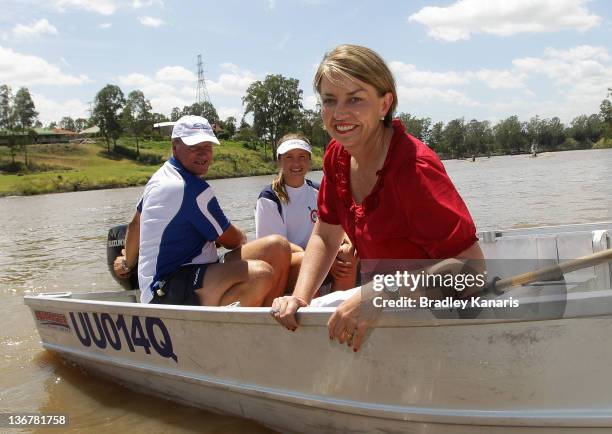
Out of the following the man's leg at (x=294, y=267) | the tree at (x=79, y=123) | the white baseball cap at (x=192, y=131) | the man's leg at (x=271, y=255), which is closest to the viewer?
the white baseball cap at (x=192, y=131)

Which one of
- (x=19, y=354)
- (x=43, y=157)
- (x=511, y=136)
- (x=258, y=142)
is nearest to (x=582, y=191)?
(x=19, y=354)

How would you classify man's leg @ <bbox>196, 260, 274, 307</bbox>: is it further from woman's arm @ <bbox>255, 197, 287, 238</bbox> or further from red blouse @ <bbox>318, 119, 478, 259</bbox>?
red blouse @ <bbox>318, 119, 478, 259</bbox>

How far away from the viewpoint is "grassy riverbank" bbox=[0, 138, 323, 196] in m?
50.3

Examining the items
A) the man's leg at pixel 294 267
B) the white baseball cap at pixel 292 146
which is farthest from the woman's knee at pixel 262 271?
the white baseball cap at pixel 292 146

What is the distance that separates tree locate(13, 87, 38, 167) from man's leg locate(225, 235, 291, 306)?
7633 cm

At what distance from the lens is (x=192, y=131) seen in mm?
3783

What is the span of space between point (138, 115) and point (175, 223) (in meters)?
84.1

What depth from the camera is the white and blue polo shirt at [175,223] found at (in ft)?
11.7

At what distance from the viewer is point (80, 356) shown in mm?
4566

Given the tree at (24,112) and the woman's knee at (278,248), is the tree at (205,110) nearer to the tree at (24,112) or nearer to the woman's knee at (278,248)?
the tree at (24,112)

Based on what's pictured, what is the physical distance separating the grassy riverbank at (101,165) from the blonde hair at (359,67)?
49.0 meters

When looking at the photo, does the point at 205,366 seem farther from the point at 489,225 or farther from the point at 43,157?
the point at 43,157

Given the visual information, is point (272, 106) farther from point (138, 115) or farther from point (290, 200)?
point (290, 200)

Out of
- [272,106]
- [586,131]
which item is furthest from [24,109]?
[586,131]
